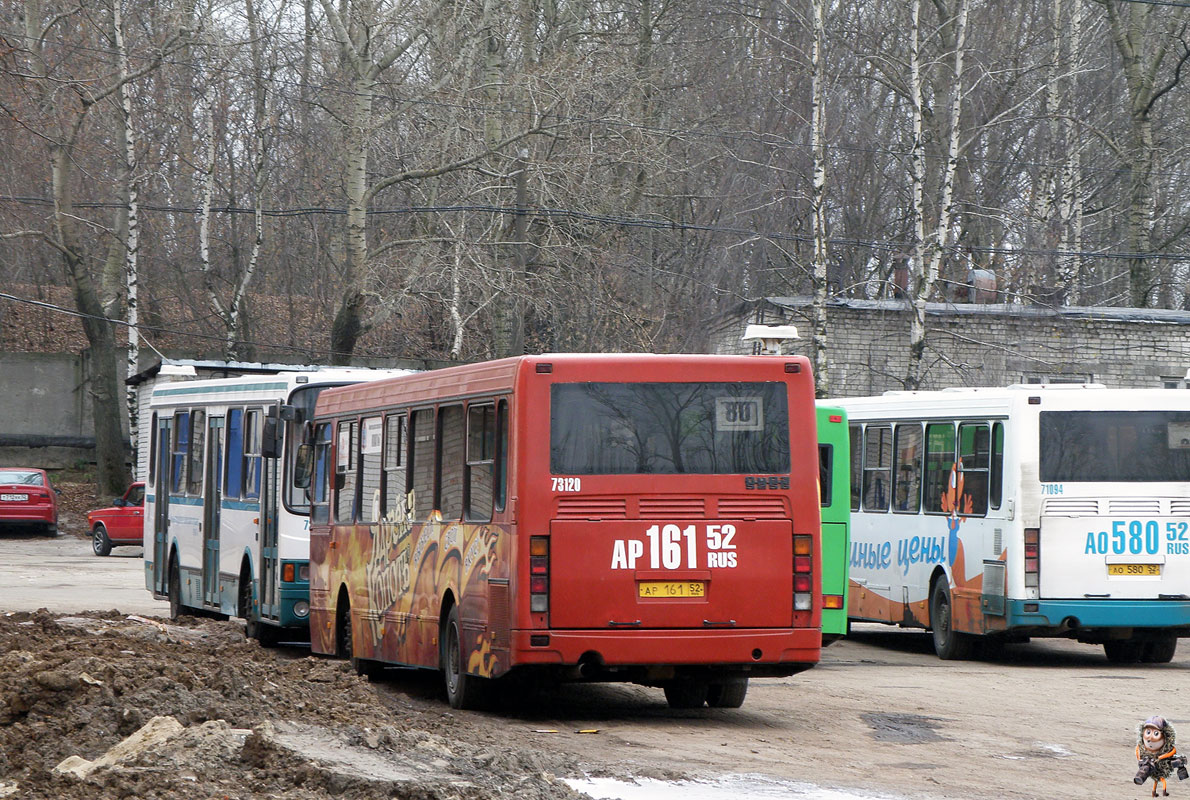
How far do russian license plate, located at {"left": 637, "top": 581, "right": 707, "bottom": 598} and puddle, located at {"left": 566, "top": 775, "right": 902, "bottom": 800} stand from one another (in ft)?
7.80

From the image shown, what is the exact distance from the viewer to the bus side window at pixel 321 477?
1612 cm

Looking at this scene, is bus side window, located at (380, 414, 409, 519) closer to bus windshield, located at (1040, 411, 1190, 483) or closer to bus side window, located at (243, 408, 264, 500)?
bus side window, located at (243, 408, 264, 500)

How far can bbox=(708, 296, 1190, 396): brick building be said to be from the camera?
1500 inches

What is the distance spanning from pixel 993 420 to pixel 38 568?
19.9 metres

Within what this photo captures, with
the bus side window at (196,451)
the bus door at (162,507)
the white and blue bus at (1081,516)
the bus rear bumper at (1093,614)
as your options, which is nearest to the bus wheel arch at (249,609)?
the bus side window at (196,451)

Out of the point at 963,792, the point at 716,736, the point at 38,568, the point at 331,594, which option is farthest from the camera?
the point at 38,568

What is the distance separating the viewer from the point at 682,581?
1149 centimetres

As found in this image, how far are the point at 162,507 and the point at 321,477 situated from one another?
6.62 meters

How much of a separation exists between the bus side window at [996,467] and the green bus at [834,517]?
231cm

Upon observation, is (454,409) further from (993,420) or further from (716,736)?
(993,420)

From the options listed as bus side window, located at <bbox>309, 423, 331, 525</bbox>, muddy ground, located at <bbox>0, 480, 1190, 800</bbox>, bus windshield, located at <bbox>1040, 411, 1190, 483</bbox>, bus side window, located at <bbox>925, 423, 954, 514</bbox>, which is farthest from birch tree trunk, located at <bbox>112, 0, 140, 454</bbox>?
muddy ground, located at <bbox>0, 480, 1190, 800</bbox>

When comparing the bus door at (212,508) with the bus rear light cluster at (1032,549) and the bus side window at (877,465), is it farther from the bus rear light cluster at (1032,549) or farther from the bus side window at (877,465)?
the bus rear light cluster at (1032,549)

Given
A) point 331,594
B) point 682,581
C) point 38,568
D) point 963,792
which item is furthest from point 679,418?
point 38,568

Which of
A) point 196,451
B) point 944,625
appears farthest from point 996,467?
point 196,451
